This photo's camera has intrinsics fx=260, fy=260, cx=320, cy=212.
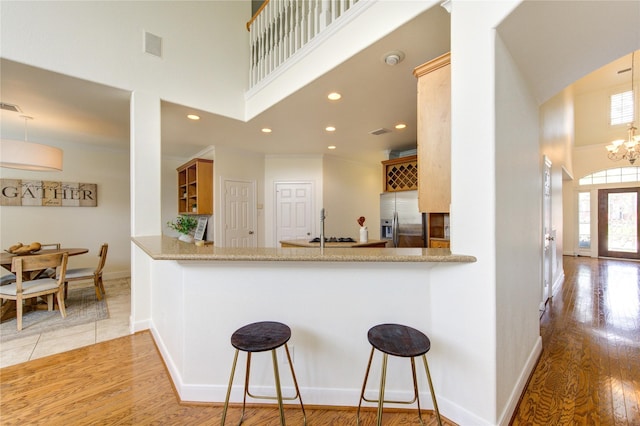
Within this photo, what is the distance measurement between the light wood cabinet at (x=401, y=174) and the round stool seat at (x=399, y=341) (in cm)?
370

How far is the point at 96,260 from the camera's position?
487cm

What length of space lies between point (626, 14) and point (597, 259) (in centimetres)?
820

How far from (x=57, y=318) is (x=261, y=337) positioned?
3265 mm

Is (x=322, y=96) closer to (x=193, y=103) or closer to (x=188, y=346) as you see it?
(x=193, y=103)

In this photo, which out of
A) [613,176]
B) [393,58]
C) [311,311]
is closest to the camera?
[311,311]

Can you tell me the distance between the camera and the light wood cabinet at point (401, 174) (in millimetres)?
4845

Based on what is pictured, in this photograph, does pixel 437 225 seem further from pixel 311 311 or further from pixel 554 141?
pixel 311 311

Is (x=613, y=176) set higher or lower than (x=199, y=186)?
higher

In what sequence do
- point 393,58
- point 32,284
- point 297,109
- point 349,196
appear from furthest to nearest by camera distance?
1. point 349,196
2. point 297,109
3. point 32,284
4. point 393,58

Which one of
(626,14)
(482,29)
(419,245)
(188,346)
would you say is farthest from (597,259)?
(188,346)

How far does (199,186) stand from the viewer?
469 centimetres

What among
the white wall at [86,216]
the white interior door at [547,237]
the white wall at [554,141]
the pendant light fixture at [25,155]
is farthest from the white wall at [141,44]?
the white interior door at [547,237]

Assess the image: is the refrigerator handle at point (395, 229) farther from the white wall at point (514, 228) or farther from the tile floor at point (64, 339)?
the tile floor at point (64, 339)

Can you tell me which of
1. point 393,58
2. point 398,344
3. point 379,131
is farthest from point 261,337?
point 379,131
